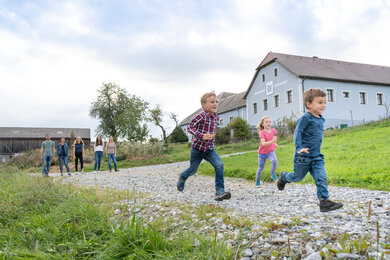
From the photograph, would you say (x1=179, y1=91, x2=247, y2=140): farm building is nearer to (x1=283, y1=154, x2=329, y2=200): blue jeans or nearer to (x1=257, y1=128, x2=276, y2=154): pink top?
(x1=257, y1=128, x2=276, y2=154): pink top

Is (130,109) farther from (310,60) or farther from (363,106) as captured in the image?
(363,106)

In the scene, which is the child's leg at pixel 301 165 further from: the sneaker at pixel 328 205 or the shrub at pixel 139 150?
the shrub at pixel 139 150

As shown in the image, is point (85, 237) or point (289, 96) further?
point (289, 96)

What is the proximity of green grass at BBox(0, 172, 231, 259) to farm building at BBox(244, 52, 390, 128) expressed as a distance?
25820 millimetres

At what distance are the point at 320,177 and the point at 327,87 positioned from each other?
27800 mm

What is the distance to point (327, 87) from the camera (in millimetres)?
29234

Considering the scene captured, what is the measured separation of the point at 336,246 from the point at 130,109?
125 ft

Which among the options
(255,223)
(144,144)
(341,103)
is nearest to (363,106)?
(341,103)

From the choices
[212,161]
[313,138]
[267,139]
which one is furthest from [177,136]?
[313,138]

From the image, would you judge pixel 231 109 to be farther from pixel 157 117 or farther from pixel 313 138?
pixel 313 138

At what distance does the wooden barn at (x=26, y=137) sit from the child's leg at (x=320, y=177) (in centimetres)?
3817

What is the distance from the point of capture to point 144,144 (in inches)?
952

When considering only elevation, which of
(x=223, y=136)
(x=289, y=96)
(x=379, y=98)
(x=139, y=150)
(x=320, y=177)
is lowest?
(x=320, y=177)

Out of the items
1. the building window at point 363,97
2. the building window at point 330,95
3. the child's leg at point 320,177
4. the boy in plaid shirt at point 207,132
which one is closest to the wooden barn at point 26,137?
the building window at point 330,95
